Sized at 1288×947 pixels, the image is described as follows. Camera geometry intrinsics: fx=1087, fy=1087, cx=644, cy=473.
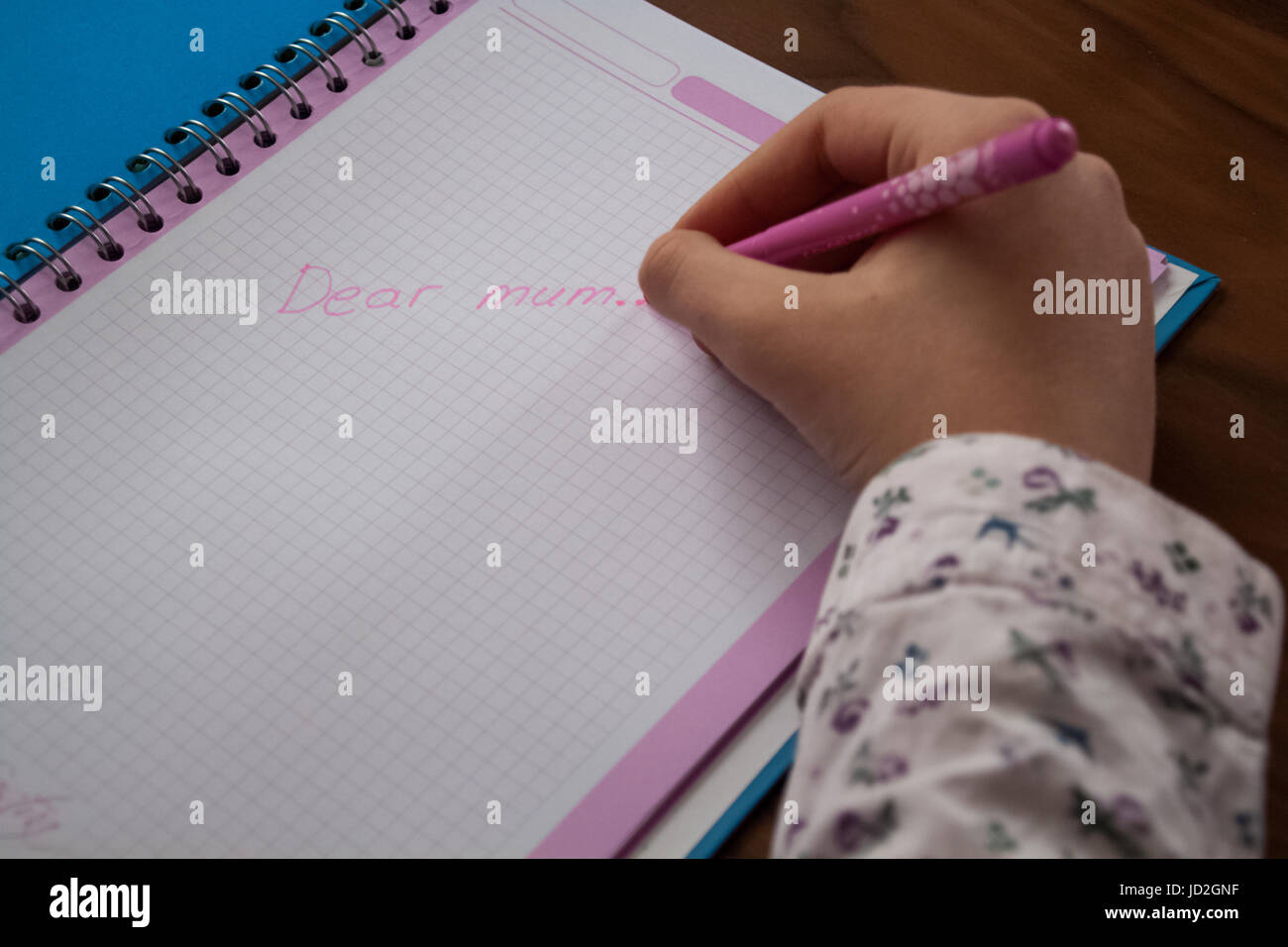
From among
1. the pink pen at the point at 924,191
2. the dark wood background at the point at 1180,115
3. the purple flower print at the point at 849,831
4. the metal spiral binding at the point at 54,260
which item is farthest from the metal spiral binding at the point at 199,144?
the purple flower print at the point at 849,831

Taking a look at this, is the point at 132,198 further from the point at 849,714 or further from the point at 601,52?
the point at 849,714

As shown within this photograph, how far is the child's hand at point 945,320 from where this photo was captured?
22.4 inches

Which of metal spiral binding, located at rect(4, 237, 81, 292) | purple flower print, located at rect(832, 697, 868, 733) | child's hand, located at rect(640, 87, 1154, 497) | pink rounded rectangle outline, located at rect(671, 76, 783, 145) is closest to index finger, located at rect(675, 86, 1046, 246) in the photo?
child's hand, located at rect(640, 87, 1154, 497)

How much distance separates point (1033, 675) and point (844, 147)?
0.35 meters

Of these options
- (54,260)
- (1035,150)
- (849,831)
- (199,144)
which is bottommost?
(849,831)

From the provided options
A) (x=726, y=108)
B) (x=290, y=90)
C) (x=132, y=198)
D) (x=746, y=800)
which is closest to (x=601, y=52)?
(x=726, y=108)

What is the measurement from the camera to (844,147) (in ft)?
2.14

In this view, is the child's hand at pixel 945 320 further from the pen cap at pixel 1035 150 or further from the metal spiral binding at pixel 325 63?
the metal spiral binding at pixel 325 63

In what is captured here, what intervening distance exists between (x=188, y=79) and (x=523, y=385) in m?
0.40

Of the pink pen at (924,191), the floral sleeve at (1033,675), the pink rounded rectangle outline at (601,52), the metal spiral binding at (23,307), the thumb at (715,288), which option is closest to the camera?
the floral sleeve at (1033,675)

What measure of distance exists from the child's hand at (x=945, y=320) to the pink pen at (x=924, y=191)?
0.02 meters

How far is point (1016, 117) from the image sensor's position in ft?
1.98
